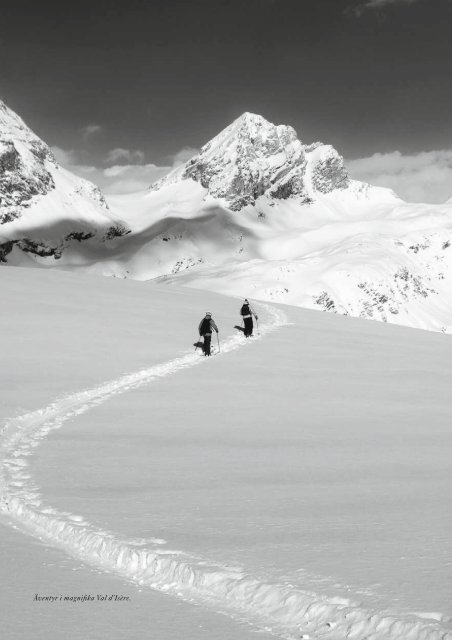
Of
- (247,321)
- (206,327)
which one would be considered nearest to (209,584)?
(206,327)

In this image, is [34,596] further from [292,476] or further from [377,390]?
[377,390]

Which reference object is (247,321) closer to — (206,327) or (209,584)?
(206,327)

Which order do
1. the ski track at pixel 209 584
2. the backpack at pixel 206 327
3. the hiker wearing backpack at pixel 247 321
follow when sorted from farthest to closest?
the hiker wearing backpack at pixel 247 321, the backpack at pixel 206 327, the ski track at pixel 209 584

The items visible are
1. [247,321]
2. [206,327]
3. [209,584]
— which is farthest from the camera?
[247,321]

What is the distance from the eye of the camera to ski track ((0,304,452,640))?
5387 mm

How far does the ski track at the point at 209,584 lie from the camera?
539 centimetres

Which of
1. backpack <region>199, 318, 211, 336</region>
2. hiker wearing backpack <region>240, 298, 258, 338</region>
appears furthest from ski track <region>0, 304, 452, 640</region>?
hiker wearing backpack <region>240, 298, 258, 338</region>

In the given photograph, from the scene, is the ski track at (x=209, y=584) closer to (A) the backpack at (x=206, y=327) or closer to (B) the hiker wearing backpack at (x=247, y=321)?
(A) the backpack at (x=206, y=327)

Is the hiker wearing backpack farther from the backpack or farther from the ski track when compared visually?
the ski track

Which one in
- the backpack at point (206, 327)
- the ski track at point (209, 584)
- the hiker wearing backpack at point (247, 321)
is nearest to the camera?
the ski track at point (209, 584)

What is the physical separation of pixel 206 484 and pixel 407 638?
188 inches

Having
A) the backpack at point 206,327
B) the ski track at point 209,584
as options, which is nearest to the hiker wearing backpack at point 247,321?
the backpack at point 206,327

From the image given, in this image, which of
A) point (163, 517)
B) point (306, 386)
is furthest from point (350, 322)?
point (163, 517)

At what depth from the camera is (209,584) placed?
6.32m
